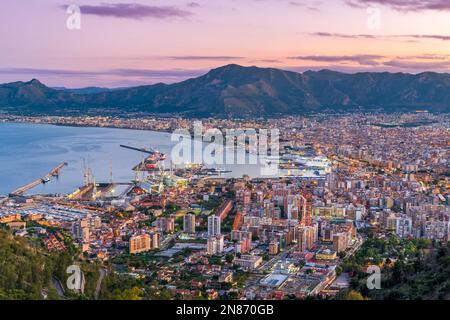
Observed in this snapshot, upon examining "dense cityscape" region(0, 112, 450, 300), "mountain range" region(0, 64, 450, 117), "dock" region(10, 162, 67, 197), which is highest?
"mountain range" region(0, 64, 450, 117)

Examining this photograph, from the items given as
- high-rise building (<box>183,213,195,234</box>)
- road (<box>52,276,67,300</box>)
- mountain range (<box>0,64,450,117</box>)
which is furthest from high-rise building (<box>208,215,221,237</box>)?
mountain range (<box>0,64,450,117</box>)

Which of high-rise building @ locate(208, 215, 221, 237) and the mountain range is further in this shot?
the mountain range

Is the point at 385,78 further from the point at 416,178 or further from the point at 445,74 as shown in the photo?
the point at 416,178

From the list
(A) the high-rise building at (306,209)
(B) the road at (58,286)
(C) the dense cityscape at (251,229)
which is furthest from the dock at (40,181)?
(B) the road at (58,286)

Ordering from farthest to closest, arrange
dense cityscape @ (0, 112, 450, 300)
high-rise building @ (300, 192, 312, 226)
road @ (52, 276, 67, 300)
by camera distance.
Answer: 1. high-rise building @ (300, 192, 312, 226)
2. dense cityscape @ (0, 112, 450, 300)
3. road @ (52, 276, 67, 300)

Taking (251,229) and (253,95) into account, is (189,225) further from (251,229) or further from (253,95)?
(253,95)

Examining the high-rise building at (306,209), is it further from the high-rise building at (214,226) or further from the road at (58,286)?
the road at (58,286)

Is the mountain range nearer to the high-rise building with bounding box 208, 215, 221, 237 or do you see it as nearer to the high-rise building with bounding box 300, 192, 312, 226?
the high-rise building with bounding box 300, 192, 312, 226
